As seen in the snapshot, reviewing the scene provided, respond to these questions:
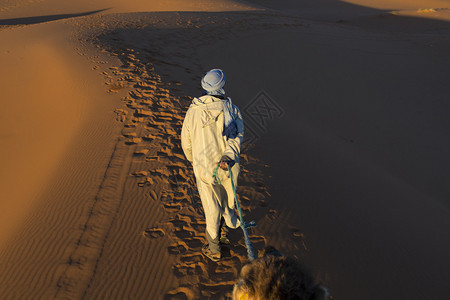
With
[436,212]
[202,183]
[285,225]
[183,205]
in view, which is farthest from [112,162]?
[436,212]

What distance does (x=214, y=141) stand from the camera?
108 inches

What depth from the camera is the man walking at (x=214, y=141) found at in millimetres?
2604

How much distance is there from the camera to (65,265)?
312cm

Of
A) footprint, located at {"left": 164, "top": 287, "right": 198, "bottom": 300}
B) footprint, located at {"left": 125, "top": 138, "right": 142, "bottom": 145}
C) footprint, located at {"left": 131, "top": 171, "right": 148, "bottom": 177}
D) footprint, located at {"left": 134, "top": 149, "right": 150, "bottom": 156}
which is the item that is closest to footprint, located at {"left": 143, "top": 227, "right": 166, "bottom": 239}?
footprint, located at {"left": 164, "top": 287, "right": 198, "bottom": 300}

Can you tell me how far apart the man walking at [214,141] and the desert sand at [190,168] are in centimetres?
83

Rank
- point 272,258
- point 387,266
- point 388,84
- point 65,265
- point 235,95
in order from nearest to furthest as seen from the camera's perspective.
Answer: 1. point 272,258
2. point 65,265
3. point 387,266
4. point 235,95
5. point 388,84

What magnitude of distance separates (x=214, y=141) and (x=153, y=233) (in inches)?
62.2

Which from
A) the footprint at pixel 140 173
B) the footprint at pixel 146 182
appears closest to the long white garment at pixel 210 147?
the footprint at pixel 146 182

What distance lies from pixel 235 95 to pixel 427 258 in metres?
6.01

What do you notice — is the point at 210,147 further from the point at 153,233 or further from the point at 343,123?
the point at 343,123

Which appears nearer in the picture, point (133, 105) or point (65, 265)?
point (65, 265)

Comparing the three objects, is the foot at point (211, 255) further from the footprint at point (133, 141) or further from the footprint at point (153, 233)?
the footprint at point (133, 141)

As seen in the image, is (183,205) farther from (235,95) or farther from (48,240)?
(235,95)

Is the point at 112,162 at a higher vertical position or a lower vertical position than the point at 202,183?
lower
